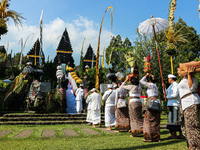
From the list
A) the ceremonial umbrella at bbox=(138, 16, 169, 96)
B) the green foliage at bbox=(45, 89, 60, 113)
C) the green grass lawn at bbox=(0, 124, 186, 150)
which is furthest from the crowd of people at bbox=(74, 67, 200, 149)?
the ceremonial umbrella at bbox=(138, 16, 169, 96)

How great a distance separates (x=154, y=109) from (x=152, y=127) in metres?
0.49

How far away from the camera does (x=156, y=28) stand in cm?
841

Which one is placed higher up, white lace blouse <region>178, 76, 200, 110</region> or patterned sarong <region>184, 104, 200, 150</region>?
white lace blouse <region>178, 76, 200, 110</region>

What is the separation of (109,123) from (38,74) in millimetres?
5863

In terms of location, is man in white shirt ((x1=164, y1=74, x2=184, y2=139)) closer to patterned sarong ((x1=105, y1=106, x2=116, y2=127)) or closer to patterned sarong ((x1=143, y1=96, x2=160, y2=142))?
patterned sarong ((x1=143, y1=96, x2=160, y2=142))

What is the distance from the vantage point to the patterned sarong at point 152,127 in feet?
14.7

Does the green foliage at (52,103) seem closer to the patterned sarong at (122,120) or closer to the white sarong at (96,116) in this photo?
the white sarong at (96,116)

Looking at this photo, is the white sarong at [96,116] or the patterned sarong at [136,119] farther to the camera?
the white sarong at [96,116]

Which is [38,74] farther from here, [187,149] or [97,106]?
[187,149]

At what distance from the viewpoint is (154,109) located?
451 cm

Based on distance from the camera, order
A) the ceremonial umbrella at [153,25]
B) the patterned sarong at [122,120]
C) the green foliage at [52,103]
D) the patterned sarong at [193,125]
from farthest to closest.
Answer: the green foliage at [52,103]
the ceremonial umbrella at [153,25]
the patterned sarong at [122,120]
the patterned sarong at [193,125]

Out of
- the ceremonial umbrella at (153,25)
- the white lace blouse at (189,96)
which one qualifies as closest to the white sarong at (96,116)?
the ceremonial umbrella at (153,25)

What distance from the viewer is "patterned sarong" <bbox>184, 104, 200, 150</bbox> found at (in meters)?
3.32

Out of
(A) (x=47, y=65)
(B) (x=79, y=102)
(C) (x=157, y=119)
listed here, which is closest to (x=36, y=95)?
(B) (x=79, y=102)
